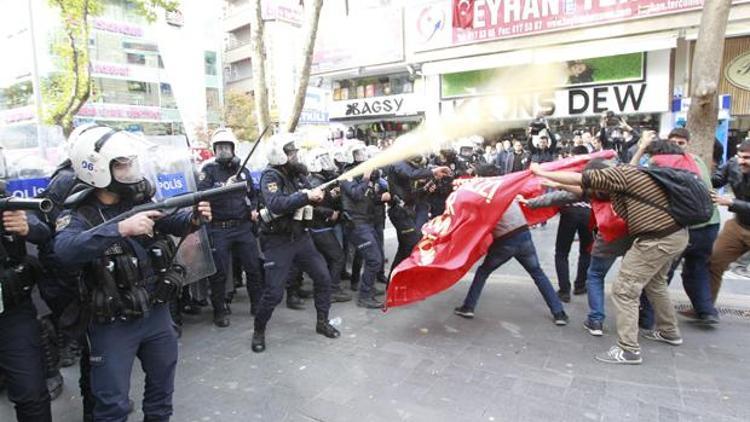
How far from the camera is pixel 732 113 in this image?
16.2m

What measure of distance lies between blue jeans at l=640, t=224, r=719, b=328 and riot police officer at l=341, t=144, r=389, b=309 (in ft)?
8.85

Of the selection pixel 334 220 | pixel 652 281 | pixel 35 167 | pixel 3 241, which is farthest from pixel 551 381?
pixel 35 167

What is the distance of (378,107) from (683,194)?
19947mm

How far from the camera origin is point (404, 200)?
6223 millimetres

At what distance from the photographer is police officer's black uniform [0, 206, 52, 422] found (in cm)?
269

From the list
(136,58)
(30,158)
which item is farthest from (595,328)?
(136,58)

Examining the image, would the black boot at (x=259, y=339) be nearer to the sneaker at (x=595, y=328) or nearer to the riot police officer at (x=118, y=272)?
the riot police officer at (x=118, y=272)

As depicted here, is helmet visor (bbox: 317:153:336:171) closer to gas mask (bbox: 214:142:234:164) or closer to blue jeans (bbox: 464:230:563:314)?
gas mask (bbox: 214:142:234:164)

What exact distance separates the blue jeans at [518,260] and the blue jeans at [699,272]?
0.78 m

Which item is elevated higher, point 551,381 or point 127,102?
point 127,102

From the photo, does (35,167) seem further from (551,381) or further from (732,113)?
(732,113)

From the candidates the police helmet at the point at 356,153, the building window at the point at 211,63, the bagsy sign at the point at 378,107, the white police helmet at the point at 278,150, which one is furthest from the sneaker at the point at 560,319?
the building window at the point at 211,63

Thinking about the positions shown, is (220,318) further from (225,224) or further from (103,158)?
(103,158)

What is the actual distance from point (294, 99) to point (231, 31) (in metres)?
47.6
